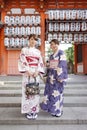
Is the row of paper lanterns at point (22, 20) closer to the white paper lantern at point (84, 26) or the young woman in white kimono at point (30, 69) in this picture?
the white paper lantern at point (84, 26)

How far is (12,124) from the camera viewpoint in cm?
495

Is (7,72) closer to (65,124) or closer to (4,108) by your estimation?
(4,108)

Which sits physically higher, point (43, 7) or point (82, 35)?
point (43, 7)

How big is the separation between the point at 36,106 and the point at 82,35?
7.06 meters

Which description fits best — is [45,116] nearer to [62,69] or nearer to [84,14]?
[62,69]

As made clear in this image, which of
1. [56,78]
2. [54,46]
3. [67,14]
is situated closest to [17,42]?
[67,14]

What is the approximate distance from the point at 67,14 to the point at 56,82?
6.71 meters

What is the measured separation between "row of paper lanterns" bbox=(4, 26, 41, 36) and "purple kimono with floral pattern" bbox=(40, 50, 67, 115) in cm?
634

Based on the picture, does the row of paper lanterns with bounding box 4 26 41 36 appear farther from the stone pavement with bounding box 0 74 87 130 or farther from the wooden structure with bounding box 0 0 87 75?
the stone pavement with bounding box 0 74 87 130

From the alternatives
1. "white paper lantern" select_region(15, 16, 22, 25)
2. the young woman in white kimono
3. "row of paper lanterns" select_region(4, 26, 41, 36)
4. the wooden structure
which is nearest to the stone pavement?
the young woman in white kimono

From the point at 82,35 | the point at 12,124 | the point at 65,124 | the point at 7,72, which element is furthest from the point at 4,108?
the point at 82,35

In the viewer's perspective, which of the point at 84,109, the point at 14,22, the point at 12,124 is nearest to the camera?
the point at 12,124

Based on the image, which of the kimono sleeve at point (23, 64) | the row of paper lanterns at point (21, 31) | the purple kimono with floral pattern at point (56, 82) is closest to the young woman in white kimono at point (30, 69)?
the kimono sleeve at point (23, 64)

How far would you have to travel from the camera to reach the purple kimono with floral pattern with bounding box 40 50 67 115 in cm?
514
